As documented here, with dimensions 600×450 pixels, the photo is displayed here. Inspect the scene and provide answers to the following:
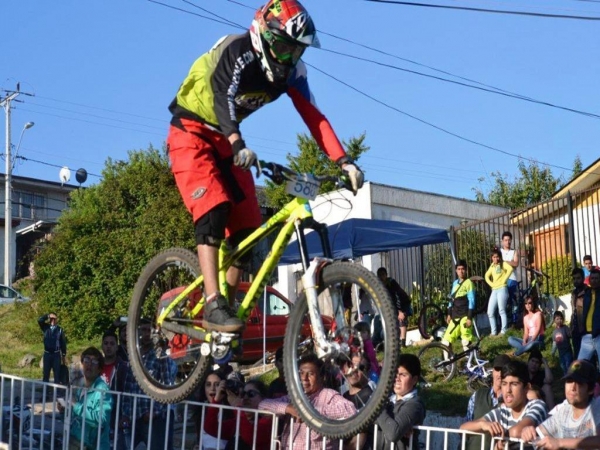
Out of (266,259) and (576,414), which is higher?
(266,259)

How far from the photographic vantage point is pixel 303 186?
5.10 meters

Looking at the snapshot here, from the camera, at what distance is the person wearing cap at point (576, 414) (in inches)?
251

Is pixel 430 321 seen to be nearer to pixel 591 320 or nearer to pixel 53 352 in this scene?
pixel 591 320

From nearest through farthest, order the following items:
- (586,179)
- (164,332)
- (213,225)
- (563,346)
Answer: (213,225)
(164,332)
(563,346)
(586,179)

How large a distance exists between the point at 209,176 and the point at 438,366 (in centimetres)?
785

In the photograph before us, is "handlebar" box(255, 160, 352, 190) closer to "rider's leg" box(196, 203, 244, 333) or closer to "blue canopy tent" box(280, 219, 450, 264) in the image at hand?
"rider's leg" box(196, 203, 244, 333)

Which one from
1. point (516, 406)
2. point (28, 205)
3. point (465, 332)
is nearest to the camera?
point (516, 406)

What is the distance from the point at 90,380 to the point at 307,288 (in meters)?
4.31

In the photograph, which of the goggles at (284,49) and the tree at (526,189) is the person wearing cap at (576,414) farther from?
the tree at (526,189)

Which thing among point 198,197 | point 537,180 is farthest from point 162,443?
point 537,180

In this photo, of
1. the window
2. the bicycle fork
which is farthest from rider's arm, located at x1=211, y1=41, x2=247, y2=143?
the window

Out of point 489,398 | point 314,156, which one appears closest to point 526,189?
point 314,156

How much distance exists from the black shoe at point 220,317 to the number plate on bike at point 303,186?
0.79 meters

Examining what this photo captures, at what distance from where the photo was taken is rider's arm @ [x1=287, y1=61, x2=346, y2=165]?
5465 millimetres
